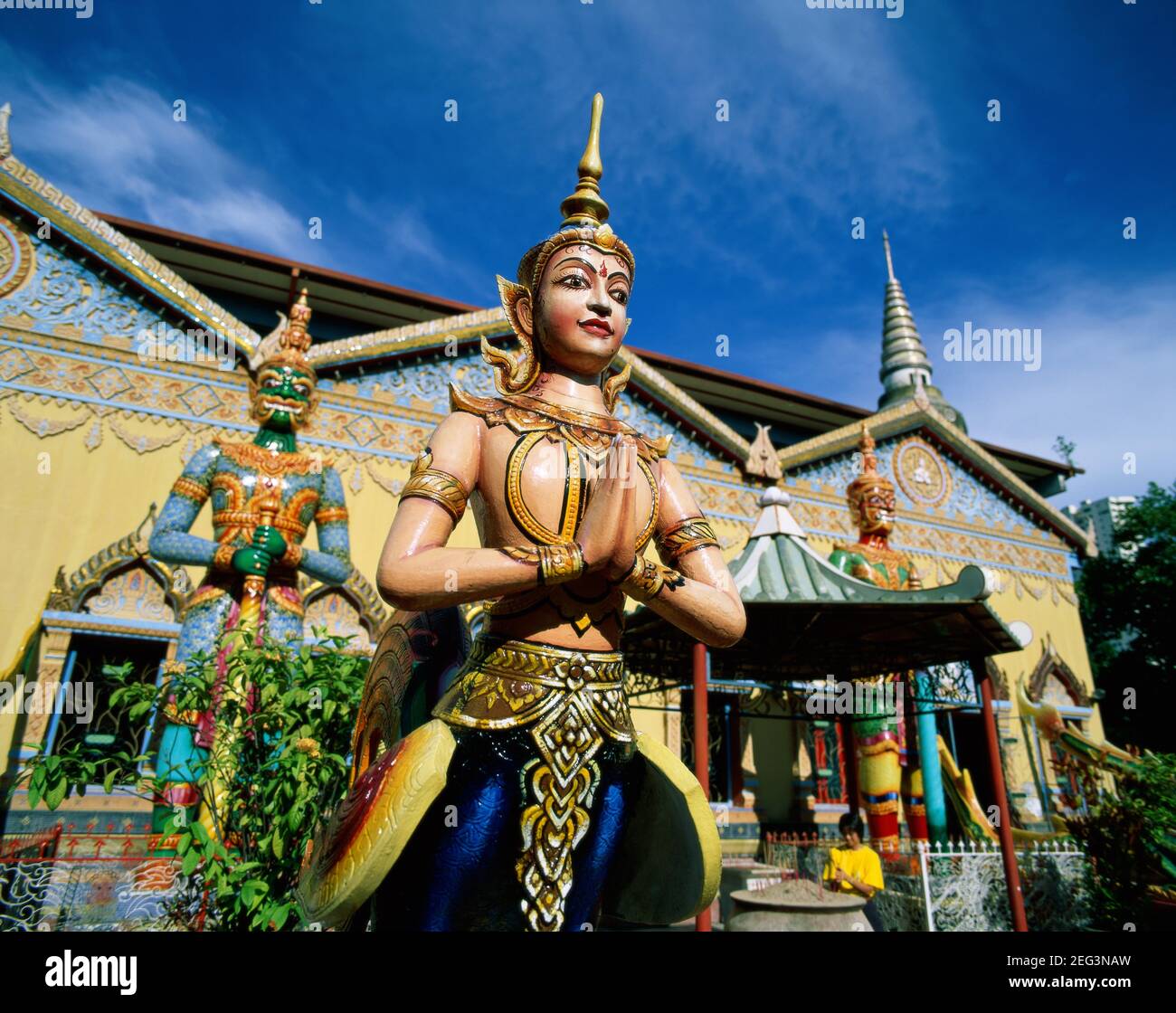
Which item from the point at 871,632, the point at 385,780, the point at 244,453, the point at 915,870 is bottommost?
the point at 915,870

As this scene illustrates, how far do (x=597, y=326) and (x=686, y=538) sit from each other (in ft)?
2.53

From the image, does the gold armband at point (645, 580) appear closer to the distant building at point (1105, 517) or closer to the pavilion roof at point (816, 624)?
the pavilion roof at point (816, 624)

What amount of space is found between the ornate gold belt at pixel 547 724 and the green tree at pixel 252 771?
2298 mm

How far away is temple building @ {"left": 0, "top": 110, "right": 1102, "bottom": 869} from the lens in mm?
8477

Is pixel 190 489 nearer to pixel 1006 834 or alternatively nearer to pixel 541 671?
pixel 541 671

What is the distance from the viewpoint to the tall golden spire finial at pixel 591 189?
8.71 feet

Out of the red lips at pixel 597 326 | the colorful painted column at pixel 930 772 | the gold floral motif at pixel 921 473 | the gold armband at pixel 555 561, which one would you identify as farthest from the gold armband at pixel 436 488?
the gold floral motif at pixel 921 473

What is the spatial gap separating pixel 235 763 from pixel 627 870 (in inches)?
121

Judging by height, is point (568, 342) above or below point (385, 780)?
above

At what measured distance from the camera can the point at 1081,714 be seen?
1461cm
